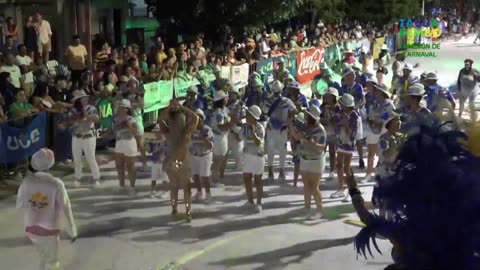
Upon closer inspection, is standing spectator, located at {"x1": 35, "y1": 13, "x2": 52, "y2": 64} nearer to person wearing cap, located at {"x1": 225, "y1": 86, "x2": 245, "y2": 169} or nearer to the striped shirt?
person wearing cap, located at {"x1": 225, "y1": 86, "x2": 245, "y2": 169}

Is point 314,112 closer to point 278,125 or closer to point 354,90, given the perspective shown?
point 278,125

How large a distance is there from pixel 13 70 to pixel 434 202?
11214 mm

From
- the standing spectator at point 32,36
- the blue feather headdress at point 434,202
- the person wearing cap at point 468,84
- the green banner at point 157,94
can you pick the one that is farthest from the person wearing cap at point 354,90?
the blue feather headdress at point 434,202

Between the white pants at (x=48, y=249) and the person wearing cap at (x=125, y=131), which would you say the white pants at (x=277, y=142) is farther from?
the white pants at (x=48, y=249)

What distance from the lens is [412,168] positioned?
400cm

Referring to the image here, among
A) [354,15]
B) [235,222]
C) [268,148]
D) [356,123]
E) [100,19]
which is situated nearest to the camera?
[235,222]

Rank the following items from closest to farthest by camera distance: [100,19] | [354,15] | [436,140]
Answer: [436,140], [100,19], [354,15]

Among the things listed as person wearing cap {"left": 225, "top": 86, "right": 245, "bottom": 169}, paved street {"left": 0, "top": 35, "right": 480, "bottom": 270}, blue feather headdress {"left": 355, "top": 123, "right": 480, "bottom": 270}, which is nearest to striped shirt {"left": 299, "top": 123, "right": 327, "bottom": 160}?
paved street {"left": 0, "top": 35, "right": 480, "bottom": 270}

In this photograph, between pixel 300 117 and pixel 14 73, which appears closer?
pixel 300 117

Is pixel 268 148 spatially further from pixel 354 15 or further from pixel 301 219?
pixel 354 15

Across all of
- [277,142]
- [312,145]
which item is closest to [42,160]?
[312,145]

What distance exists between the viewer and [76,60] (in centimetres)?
1602

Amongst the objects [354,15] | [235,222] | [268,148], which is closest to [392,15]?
[354,15]

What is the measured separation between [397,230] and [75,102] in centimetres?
856
